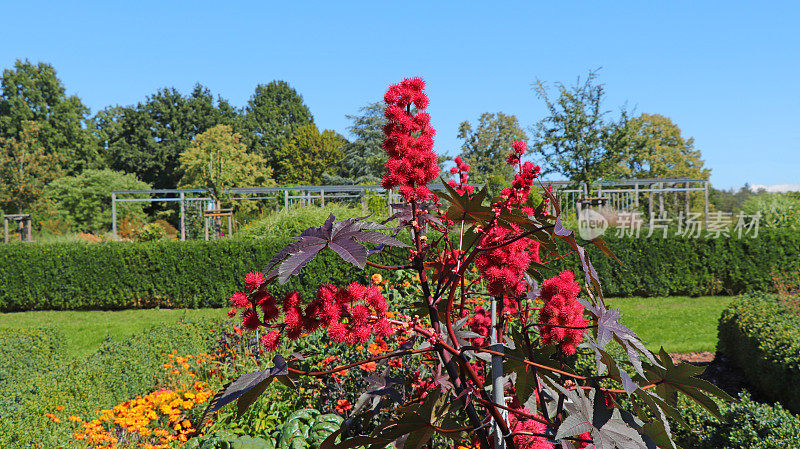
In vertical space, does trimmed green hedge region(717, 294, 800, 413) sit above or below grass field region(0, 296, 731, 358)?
above

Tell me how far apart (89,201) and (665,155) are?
33.5 metres

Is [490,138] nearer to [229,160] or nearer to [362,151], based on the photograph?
[362,151]

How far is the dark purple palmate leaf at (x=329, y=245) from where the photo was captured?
104 centimetres

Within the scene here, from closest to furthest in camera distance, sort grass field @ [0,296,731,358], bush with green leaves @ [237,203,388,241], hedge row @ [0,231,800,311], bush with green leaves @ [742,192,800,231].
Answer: grass field @ [0,296,731,358] < hedge row @ [0,231,800,311] < bush with green leaves @ [237,203,388,241] < bush with green leaves @ [742,192,800,231]

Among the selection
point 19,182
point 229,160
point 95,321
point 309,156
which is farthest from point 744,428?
point 309,156

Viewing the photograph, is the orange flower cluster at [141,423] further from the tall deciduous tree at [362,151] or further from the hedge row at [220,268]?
the tall deciduous tree at [362,151]

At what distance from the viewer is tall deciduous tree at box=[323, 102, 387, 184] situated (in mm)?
31641

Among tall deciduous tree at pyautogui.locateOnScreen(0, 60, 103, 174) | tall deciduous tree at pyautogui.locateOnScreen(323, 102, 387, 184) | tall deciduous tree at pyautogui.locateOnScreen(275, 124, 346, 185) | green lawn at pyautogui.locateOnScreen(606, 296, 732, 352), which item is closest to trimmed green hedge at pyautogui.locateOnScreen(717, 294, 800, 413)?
green lawn at pyautogui.locateOnScreen(606, 296, 732, 352)

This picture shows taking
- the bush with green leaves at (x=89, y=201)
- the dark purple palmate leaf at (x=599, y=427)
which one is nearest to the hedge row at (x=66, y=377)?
the dark purple palmate leaf at (x=599, y=427)

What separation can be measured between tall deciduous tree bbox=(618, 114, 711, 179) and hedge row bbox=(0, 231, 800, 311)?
22.3 metres

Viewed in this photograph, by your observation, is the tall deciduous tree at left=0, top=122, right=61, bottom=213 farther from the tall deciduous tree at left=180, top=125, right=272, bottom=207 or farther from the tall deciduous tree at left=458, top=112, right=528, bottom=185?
the tall deciduous tree at left=458, top=112, right=528, bottom=185

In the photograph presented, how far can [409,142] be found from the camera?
51.1 inches

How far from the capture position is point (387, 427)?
1199 millimetres

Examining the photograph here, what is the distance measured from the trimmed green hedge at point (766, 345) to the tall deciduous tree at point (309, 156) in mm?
31182
